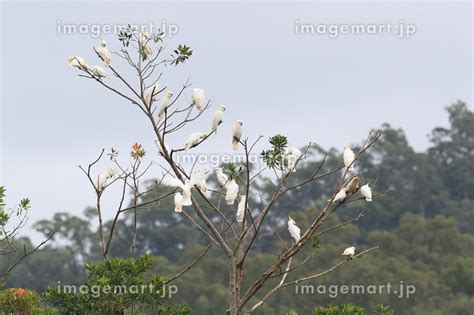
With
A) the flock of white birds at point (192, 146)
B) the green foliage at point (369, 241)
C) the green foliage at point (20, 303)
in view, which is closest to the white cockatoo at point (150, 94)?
the flock of white birds at point (192, 146)

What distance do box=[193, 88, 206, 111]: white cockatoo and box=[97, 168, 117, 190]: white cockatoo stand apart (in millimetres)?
607

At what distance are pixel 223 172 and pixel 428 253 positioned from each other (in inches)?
1267

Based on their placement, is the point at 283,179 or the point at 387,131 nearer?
the point at 283,179

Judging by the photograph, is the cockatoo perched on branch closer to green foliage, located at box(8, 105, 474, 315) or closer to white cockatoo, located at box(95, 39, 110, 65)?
white cockatoo, located at box(95, 39, 110, 65)

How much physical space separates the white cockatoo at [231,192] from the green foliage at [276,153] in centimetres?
31

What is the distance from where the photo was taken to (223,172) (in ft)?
21.6

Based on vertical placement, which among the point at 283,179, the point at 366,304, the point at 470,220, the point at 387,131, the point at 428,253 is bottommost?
the point at 283,179

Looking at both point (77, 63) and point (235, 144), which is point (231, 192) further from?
point (77, 63)

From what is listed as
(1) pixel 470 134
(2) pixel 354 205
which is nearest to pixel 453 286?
(2) pixel 354 205

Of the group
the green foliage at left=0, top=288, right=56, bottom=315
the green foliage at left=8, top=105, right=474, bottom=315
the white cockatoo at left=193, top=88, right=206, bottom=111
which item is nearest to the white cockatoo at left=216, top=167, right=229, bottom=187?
the white cockatoo at left=193, top=88, right=206, bottom=111

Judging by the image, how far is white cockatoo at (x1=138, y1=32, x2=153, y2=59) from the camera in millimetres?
6367

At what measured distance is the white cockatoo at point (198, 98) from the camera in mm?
6301

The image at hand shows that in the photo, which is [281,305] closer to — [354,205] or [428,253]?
[428,253]
